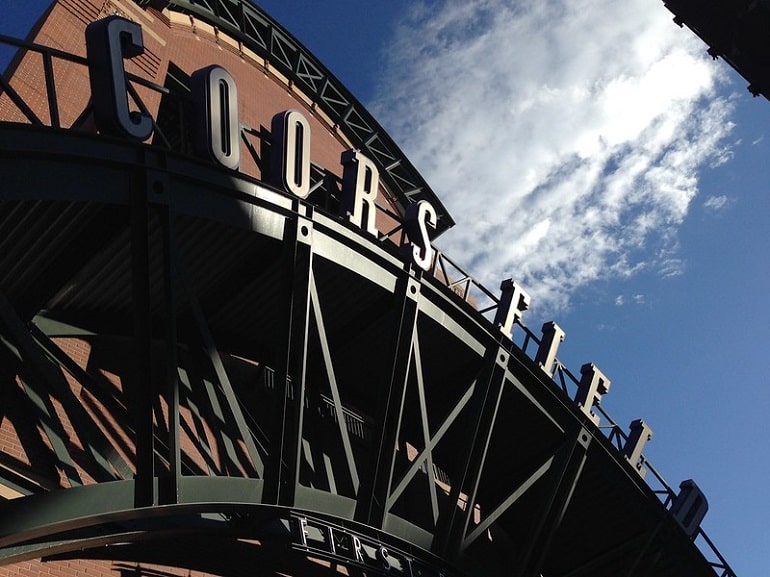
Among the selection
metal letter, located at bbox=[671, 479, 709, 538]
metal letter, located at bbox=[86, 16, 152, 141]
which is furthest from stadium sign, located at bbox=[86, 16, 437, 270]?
metal letter, located at bbox=[671, 479, 709, 538]

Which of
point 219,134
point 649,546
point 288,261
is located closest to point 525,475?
point 649,546

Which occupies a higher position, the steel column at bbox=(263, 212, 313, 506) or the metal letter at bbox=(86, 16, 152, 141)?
the metal letter at bbox=(86, 16, 152, 141)

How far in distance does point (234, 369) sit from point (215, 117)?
16.5 feet

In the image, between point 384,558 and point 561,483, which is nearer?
point 384,558

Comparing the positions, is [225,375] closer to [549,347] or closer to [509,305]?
[509,305]

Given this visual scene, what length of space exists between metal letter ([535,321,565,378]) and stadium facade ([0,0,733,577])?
0.13 feet

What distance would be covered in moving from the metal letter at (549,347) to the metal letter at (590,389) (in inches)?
28.2

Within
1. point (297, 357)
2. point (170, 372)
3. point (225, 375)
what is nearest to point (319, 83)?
point (297, 357)

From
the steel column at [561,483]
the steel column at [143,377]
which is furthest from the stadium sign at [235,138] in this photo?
the steel column at [143,377]

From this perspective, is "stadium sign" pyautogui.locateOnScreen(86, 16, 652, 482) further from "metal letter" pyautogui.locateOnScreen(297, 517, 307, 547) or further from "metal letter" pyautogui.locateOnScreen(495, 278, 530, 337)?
"metal letter" pyautogui.locateOnScreen(297, 517, 307, 547)

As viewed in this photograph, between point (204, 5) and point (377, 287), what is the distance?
44.0 ft

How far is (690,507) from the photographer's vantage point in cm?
1609

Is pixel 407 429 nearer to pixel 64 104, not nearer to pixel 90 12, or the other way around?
pixel 64 104

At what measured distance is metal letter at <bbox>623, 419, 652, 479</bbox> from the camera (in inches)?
611
